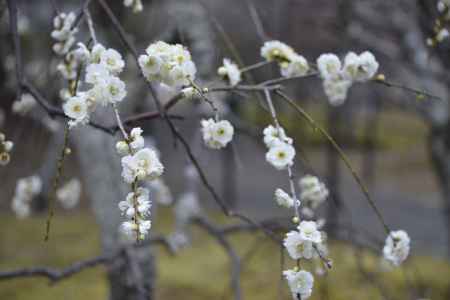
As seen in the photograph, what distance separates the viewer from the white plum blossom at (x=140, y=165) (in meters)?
0.62

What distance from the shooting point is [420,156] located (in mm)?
7590

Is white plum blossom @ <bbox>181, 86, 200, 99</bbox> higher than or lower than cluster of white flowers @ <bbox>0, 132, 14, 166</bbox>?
higher

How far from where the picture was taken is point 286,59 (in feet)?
2.97

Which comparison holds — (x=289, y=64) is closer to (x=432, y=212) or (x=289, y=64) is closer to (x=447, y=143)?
(x=447, y=143)

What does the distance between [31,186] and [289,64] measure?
74 cm

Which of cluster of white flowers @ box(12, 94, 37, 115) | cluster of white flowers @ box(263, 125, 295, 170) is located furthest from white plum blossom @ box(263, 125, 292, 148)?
cluster of white flowers @ box(12, 94, 37, 115)

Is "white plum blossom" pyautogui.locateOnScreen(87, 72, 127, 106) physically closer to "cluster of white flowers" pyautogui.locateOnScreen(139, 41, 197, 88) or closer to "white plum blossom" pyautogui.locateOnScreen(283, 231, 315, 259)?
"cluster of white flowers" pyautogui.locateOnScreen(139, 41, 197, 88)

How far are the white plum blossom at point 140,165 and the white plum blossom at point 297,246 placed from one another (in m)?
0.17

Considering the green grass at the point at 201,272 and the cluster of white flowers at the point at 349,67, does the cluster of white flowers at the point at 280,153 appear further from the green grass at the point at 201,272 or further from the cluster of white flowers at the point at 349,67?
the green grass at the point at 201,272

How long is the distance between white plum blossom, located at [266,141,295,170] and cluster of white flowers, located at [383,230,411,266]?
9.1 inches

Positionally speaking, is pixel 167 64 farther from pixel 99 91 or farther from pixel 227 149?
pixel 227 149

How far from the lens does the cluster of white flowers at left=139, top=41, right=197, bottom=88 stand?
0.71 metres

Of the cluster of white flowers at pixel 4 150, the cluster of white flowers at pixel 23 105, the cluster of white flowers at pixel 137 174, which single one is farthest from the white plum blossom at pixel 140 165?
the cluster of white flowers at pixel 23 105

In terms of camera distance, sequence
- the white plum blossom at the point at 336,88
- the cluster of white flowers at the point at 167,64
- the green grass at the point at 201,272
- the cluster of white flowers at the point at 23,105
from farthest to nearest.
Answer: the green grass at the point at 201,272
the cluster of white flowers at the point at 23,105
the white plum blossom at the point at 336,88
the cluster of white flowers at the point at 167,64
